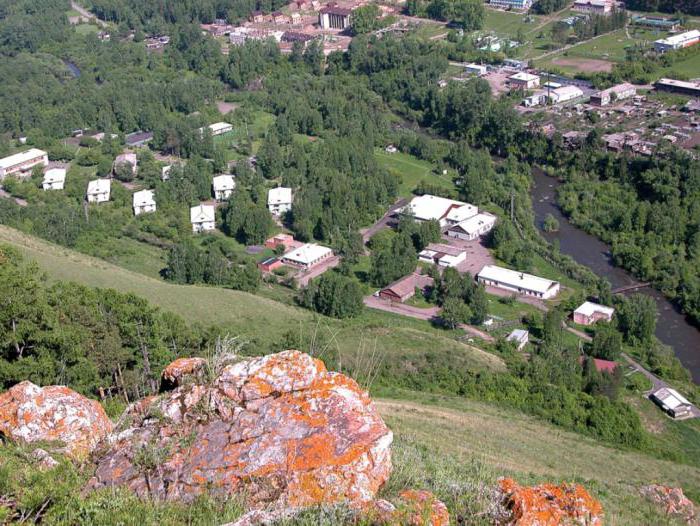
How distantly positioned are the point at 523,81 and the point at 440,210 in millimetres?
20707

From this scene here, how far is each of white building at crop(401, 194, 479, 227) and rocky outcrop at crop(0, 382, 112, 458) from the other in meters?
28.6

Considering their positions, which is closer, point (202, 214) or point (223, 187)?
point (202, 214)

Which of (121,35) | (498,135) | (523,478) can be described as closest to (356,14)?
(121,35)

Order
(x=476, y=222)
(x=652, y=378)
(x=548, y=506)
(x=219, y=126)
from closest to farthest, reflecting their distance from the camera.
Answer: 1. (x=548, y=506)
2. (x=652, y=378)
3. (x=476, y=222)
4. (x=219, y=126)

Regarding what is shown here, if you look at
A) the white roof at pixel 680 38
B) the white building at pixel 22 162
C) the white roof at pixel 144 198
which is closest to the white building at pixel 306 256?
the white roof at pixel 144 198

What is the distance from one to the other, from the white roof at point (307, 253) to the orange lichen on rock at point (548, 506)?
85.5 ft

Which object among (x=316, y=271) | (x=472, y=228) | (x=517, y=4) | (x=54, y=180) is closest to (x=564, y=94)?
(x=472, y=228)

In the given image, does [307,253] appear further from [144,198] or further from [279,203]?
[144,198]

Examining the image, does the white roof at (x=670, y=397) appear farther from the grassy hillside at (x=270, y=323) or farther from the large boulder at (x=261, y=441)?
the large boulder at (x=261, y=441)

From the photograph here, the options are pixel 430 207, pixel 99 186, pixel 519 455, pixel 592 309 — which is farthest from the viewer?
pixel 99 186

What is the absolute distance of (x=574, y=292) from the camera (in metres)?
30.8

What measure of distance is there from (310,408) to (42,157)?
40643mm

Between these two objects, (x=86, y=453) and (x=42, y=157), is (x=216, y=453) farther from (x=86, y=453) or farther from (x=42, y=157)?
(x=42, y=157)

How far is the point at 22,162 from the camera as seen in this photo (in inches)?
1677
